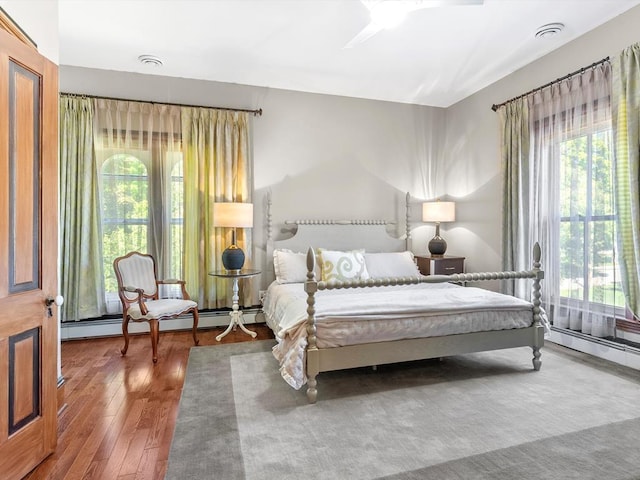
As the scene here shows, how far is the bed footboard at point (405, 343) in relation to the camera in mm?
2551

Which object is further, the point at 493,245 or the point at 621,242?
the point at 493,245

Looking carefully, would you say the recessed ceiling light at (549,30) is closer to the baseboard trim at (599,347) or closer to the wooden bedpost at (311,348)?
the baseboard trim at (599,347)

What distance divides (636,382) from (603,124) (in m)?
2.15

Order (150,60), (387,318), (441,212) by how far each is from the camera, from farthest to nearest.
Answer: (441,212) → (150,60) → (387,318)

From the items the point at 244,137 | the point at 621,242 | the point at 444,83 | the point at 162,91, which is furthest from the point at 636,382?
the point at 162,91

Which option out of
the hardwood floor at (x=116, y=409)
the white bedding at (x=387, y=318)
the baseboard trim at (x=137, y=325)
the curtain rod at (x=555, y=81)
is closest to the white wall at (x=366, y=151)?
the curtain rod at (x=555, y=81)

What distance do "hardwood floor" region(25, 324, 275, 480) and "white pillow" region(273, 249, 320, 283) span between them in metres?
0.81

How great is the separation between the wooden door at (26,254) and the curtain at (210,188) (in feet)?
7.50

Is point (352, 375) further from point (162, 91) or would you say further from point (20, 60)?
point (162, 91)

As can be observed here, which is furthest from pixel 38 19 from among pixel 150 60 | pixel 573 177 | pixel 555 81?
pixel 573 177

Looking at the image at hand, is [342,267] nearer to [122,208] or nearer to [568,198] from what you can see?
[568,198]

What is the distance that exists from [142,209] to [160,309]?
1.41 metres

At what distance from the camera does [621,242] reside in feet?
10.0

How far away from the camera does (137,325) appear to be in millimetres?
4309
